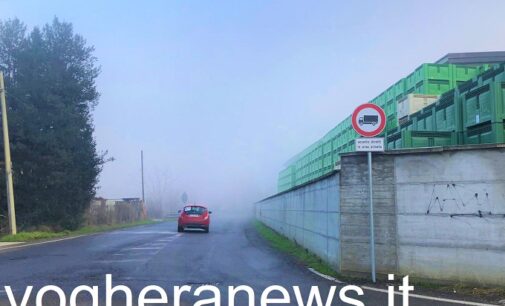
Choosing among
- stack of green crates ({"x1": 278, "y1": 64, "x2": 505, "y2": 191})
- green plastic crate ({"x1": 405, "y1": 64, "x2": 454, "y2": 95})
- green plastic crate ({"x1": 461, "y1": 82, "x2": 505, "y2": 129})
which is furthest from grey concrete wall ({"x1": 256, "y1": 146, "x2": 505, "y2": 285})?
green plastic crate ({"x1": 405, "y1": 64, "x2": 454, "y2": 95})

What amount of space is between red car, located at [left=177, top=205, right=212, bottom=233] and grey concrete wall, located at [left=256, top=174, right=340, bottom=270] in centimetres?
969

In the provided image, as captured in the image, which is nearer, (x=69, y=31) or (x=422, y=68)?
(x=422, y=68)

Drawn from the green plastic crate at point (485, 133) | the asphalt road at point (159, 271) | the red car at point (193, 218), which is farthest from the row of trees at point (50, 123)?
the green plastic crate at point (485, 133)

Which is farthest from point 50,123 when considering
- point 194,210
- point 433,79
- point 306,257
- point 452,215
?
point 452,215

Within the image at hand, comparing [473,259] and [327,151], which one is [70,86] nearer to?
[327,151]

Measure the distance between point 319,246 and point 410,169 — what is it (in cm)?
396

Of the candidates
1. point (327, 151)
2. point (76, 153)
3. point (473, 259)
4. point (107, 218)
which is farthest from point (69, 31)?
point (473, 259)

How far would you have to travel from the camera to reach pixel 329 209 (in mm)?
11766

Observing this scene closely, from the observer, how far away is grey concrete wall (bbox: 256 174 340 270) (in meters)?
11.1

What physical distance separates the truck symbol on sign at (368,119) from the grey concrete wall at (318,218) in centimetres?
129

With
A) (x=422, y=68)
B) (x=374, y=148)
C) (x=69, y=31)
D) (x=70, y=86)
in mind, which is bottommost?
(x=374, y=148)

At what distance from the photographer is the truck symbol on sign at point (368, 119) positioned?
403 inches

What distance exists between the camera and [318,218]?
13336 millimetres

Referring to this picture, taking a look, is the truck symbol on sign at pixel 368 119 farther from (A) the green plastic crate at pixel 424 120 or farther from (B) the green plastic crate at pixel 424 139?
(A) the green plastic crate at pixel 424 120
